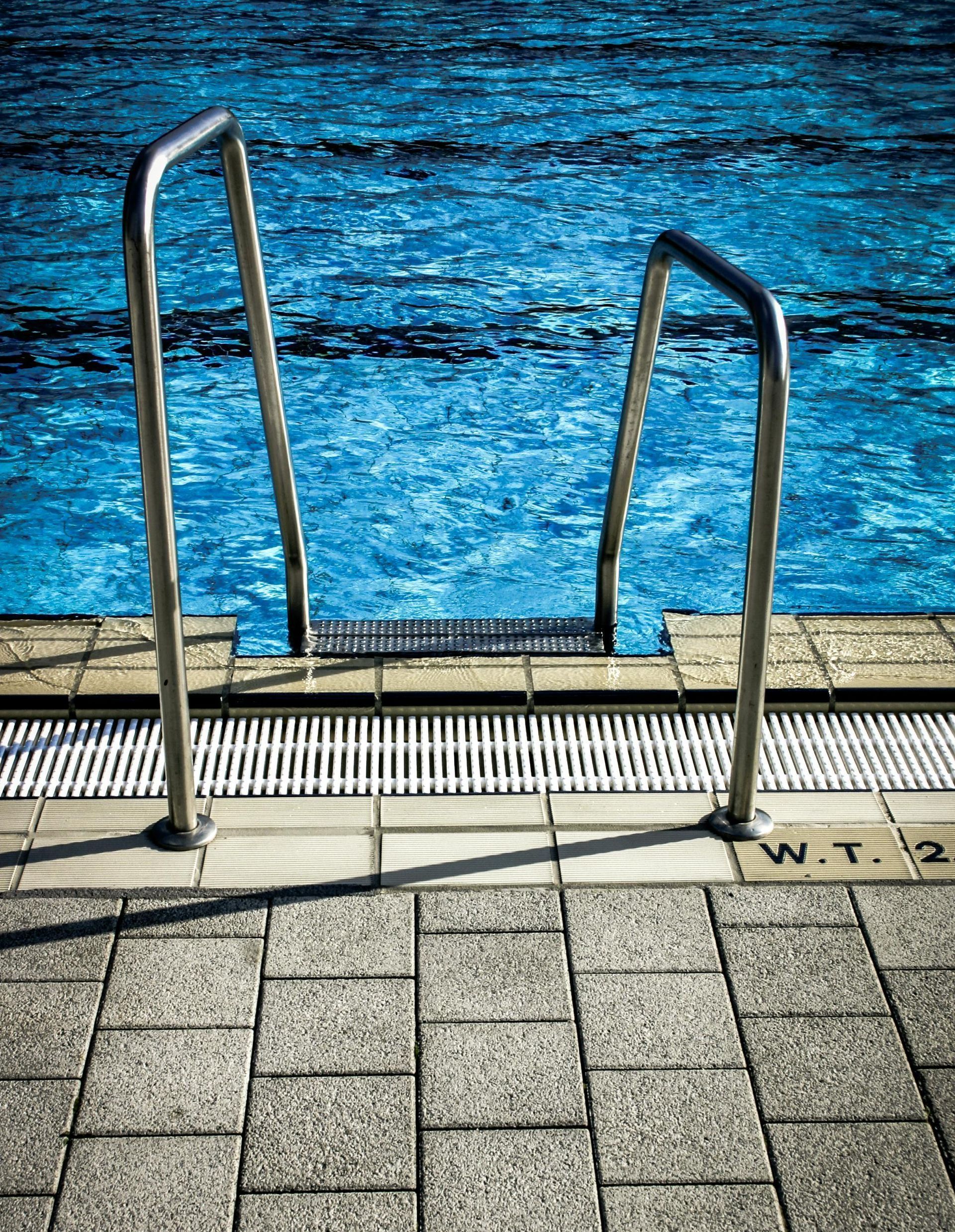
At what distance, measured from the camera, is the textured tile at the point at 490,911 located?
2.27 meters

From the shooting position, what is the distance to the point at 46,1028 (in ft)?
6.67

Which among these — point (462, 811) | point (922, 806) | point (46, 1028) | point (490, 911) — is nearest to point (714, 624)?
point (922, 806)

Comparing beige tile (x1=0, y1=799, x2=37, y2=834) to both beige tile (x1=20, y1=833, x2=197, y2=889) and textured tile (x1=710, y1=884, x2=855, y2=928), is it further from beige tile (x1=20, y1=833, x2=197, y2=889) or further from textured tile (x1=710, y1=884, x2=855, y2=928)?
textured tile (x1=710, y1=884, x2=855, y2=928)

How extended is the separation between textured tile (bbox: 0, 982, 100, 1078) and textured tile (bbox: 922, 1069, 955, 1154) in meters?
1.43

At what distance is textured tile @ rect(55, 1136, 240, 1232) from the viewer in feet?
5.62

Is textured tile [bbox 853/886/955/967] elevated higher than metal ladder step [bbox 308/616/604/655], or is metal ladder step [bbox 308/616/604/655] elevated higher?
metal ladder step [bbox 308/616/604/655]

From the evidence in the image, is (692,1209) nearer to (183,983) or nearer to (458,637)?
(183,983)

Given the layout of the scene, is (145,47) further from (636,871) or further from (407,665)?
(636,871)

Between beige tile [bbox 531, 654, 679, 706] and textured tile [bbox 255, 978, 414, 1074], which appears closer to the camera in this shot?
textured tile [bbox 255, 978, 414, 1074]

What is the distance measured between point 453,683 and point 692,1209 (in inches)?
58.0

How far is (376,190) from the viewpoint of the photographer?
794 cm

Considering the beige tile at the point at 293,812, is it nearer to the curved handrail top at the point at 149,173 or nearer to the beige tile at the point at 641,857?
the beige tile at the point at 641,857

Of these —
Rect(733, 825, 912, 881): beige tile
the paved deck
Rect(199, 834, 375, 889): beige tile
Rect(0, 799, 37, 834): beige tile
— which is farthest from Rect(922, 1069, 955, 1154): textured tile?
Rect(0, 799, 37, 834): beige tile

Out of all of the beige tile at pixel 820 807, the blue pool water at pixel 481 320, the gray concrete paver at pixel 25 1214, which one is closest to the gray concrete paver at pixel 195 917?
the gray concrete paver at pixel 25 1214
